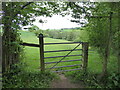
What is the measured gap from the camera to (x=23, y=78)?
215 centimetres

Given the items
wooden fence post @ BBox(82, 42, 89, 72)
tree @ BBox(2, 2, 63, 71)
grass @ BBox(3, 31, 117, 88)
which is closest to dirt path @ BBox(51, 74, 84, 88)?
grass @ BBox(3, 31, 117, 88)

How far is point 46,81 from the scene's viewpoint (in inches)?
87.7

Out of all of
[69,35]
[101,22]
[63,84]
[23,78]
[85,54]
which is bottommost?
[63,84]

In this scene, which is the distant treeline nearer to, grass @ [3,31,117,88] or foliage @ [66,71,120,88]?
grass @ [3,31,117,88]

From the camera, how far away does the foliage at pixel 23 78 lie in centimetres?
198

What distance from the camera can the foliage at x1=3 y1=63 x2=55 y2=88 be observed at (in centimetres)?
198

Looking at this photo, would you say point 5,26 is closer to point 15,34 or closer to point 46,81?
point 15,34

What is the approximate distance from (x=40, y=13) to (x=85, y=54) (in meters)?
1.68

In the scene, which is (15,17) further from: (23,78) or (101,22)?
(101,22)

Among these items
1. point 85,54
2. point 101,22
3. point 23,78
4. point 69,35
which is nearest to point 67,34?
point 69,35

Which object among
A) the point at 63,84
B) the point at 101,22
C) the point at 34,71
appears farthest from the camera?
the point at 34,71

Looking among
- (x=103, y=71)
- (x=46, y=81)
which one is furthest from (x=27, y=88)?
(x=103, y=71)

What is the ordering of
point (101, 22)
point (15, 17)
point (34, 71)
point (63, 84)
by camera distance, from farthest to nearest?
1. point (34, 71)
2. point (63, 84)
3. point (101, 22)
4. point (15, 17)

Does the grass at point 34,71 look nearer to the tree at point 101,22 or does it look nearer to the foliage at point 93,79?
the foliage at point 93,79
